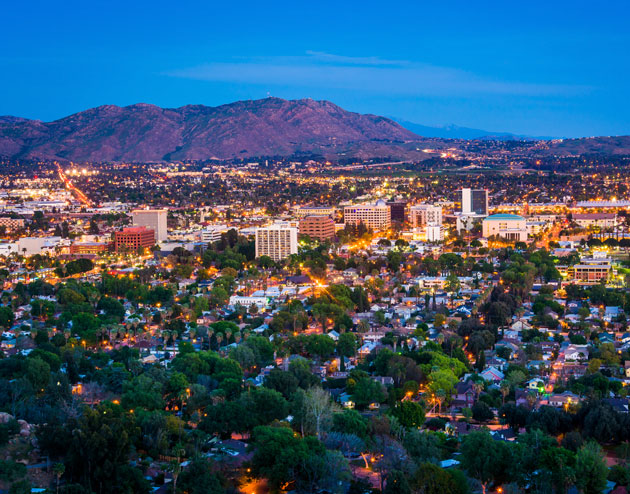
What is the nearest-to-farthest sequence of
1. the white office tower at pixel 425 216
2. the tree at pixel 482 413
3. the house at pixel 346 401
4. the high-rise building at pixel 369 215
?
the tree at pixel 482 413
the house at pixel 346 401
the white office tower at pixel 425 216
the high-rise building at pixel 369 215

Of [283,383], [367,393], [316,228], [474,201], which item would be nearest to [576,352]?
[367,393]

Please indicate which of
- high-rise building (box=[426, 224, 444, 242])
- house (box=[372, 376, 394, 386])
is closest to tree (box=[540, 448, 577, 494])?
house (box=[372, 376, 394, 386])

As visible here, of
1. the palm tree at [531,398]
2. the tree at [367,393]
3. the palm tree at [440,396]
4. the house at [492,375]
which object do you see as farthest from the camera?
the house at [492,375]

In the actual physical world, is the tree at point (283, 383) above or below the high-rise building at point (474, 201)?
below

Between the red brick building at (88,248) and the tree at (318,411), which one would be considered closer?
the tree at (318,411)

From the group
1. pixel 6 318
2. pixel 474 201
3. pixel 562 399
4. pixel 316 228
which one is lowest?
pixel 562 399

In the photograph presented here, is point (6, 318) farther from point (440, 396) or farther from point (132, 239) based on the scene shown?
point (132, 239)

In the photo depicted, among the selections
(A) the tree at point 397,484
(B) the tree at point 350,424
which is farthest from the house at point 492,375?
(A) the tree at point 397,484

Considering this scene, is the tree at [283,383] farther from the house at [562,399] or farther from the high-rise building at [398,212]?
the high-rise building at [398,212]
